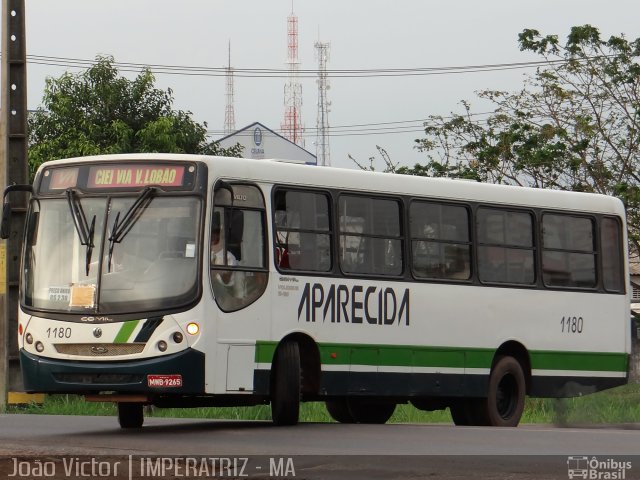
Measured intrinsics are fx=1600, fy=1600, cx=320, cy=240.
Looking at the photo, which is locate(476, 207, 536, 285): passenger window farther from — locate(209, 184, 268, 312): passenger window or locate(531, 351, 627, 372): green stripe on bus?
locate(209, 184, 268, 312): passenger window

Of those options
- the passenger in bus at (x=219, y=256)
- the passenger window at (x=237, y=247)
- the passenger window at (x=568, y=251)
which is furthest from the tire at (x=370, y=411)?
the passenger in bus at (x=219, y=256)

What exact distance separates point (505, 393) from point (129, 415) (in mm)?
5011

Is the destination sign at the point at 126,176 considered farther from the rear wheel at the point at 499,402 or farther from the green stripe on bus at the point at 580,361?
the green stripe on bus at the point at 580,361

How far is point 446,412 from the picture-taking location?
969 inches

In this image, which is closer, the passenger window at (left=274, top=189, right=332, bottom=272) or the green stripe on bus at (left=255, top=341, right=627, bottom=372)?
the passenger window at (left=274, top=189, right=332, bottom=272)

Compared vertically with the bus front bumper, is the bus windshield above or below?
above

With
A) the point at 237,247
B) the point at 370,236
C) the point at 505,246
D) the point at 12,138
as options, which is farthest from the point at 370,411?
the point at 12,138

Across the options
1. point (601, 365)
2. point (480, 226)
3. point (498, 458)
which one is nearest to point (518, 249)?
point (480, 226)

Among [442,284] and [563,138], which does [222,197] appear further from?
[563,138]

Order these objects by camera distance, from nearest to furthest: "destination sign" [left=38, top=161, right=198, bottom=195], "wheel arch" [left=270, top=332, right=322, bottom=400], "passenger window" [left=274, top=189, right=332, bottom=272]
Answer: "destination sign" [left=38, top=161, right=198, bottom=195], "passenger window" [left=274, top=189, right=332, bottom=272], "wheel arch" [left=270, top=332, right=322, bottom=400]

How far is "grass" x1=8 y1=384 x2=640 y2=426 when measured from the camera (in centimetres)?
2122

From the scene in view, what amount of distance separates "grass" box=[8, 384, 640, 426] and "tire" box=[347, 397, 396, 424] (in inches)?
39.3

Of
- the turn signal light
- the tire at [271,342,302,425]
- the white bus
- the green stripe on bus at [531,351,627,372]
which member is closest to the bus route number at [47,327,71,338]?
the white bus

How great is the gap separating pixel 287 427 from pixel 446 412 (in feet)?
27.4
